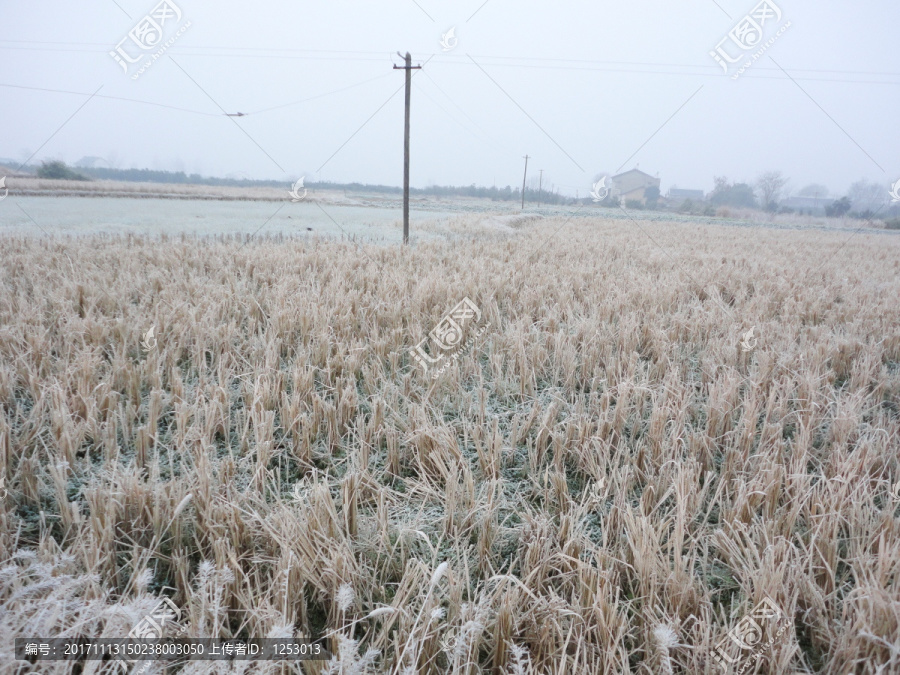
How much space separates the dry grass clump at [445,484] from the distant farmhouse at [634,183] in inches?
2631

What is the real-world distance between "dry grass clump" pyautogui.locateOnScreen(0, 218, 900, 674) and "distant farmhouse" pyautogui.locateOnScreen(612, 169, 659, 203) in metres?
66.8

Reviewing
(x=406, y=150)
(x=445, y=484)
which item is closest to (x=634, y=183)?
(x=406, y=150)

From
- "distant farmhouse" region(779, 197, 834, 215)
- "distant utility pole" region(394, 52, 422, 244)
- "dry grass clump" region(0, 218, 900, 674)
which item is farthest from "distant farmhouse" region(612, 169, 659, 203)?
"dry grass clump" region(0, 218, 900, 674)

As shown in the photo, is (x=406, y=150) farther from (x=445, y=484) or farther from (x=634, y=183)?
(x=634, y=183)

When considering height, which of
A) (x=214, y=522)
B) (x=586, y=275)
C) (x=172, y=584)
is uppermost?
(x=586, y=275)

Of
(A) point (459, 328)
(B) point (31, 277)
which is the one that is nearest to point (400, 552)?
(A) point (459, 328)

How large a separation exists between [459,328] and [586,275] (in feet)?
12.7

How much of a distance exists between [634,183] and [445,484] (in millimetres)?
73446

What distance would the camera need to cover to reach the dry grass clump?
1.36 metres

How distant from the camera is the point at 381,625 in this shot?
145 centimetres

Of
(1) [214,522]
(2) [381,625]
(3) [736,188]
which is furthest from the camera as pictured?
(3) [736,188]

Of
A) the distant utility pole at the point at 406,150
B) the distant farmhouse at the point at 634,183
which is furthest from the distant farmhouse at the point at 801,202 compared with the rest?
the distant utility pole at the point at 406,150

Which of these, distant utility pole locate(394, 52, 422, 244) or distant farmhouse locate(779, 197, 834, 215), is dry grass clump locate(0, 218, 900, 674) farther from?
distant farmhouse locate(779, 197, 834, 215)

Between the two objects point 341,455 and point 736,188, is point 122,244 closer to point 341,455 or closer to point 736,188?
point 341,455
